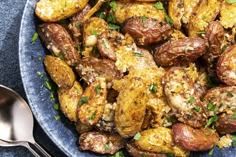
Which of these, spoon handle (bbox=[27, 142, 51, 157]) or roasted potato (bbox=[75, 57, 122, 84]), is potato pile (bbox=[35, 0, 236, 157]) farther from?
spoon handle (bbox=[27, 142, 51, 157])

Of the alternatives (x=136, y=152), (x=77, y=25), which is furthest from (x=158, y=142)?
(x=77, y=25)

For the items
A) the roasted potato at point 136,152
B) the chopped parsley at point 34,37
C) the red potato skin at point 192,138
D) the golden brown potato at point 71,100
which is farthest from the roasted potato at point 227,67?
the chopped parsley at point 34,37

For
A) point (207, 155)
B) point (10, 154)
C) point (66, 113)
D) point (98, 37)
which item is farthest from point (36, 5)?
point (207, 155)

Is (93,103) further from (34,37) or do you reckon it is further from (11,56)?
(11,56)

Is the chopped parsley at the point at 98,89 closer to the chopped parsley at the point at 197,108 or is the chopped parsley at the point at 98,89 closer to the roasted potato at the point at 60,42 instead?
the roasted potato at the point at 60,42

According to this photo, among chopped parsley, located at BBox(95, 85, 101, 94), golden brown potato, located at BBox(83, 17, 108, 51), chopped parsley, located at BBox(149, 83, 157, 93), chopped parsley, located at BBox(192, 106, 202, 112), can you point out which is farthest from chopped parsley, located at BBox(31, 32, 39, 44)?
chopped parsley, located at BBox(192, 106, 202, 112)
